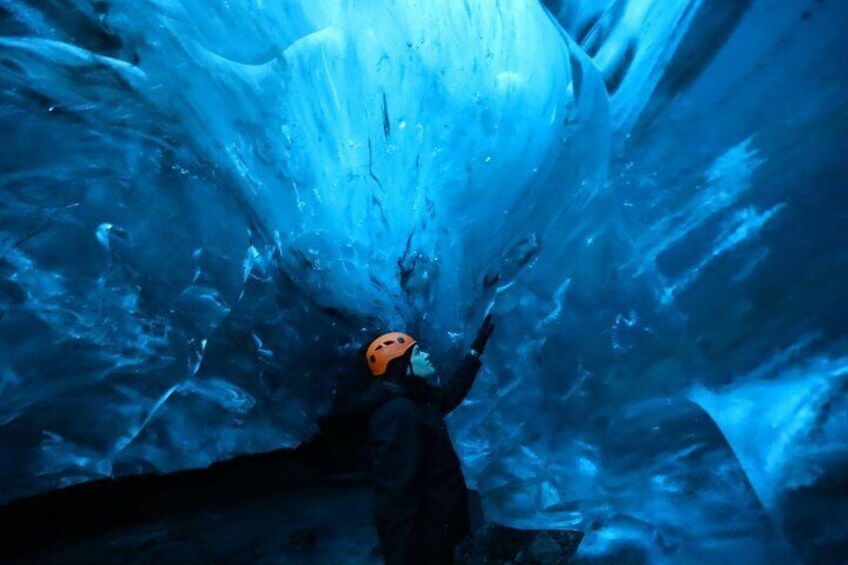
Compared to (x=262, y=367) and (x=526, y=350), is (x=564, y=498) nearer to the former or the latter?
(x=526, y=350)

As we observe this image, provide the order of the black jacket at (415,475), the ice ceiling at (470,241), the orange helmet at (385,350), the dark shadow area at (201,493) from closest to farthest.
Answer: the ice ceiling at (470,241) < the black jacket at (415,475) < the orange helmet at (385,350) < the dark shadow area at (201,493)

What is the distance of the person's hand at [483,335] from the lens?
3578mm

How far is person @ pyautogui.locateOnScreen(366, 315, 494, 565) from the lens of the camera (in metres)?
3.03

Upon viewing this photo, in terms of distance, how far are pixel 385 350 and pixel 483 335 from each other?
646 mm

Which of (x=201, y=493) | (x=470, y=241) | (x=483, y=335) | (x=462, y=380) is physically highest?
(x=470, y=241)

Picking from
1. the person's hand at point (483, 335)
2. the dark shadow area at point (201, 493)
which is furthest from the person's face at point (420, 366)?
the dark shadow area at point (201, 493)

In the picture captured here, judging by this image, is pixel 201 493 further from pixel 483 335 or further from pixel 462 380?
pixel 483 335

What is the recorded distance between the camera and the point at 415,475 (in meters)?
3.05

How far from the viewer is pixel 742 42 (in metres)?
2.48

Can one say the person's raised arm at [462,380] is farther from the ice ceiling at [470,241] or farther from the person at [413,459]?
the ice ceiling at [470,241]

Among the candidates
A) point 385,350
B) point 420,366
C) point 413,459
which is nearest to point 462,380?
point 420,366

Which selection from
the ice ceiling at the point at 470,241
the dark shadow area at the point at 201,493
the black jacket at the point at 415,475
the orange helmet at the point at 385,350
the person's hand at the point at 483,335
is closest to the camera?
the ice ceiling at the point at 470,241

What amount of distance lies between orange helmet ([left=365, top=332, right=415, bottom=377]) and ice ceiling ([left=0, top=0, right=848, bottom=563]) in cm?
64

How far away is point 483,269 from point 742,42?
6.18 feet
